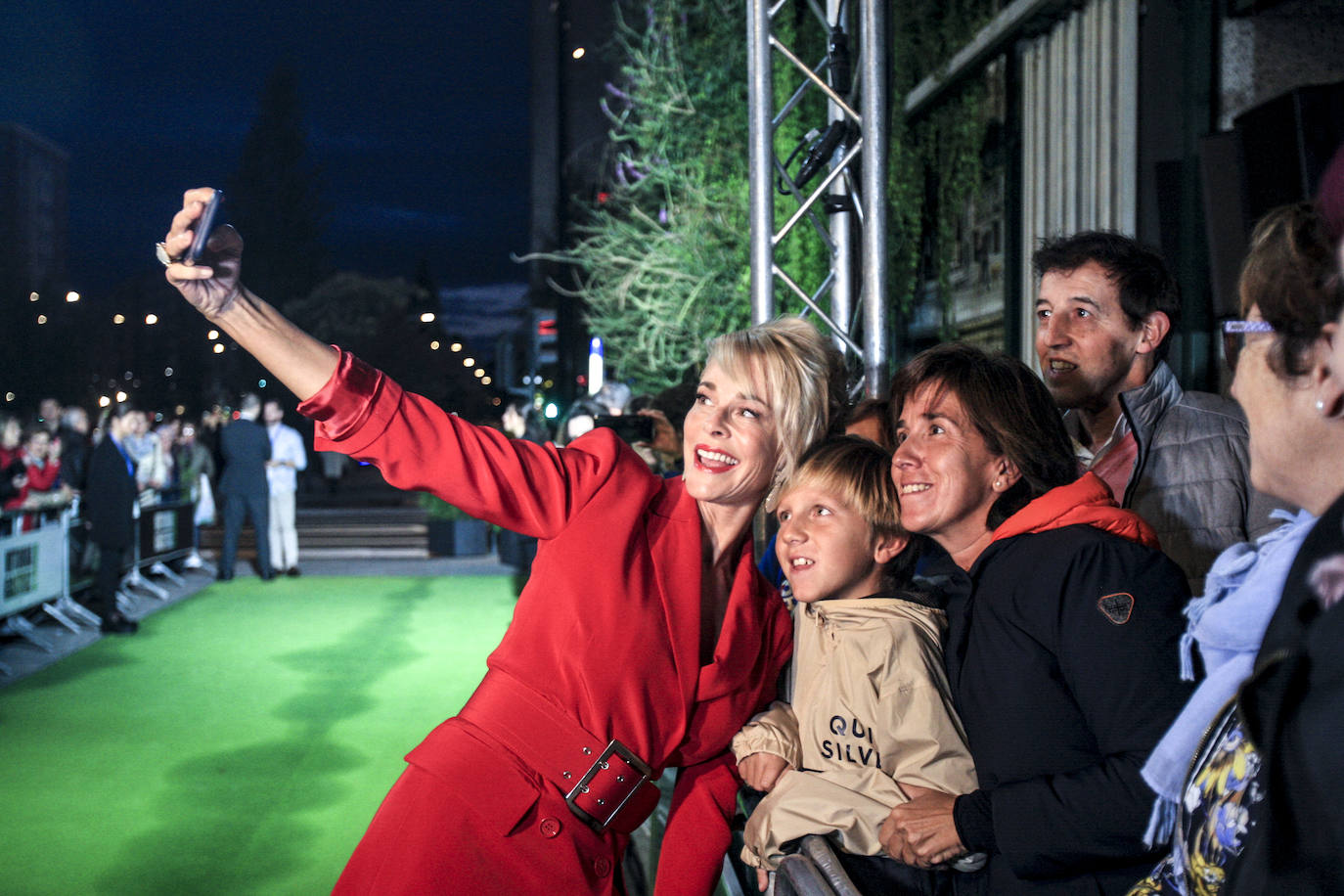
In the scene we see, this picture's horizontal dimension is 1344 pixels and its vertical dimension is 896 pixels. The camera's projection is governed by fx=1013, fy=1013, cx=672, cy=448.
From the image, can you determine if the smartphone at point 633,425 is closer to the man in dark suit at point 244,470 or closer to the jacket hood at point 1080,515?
the jacket hood at point 1080,515

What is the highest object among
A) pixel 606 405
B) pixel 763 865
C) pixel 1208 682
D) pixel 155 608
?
pixel 606 405

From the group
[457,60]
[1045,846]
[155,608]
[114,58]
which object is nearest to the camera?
[1045,846]

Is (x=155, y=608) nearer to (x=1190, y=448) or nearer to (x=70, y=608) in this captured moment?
(x=70, y=608)

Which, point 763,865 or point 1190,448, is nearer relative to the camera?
point 763,865

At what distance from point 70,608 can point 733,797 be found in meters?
8.84

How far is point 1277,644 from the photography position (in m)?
0.90

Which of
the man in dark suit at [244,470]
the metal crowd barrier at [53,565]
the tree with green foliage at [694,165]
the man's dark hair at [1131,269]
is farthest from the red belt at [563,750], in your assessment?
the man in dark suit at [244,470]

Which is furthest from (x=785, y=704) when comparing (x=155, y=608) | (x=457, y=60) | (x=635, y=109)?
(x=457, y=60)

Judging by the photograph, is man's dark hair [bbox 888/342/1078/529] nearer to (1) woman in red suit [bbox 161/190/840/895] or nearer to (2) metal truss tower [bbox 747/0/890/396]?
(1) woman in red suit [bbox 161/190/840/895]

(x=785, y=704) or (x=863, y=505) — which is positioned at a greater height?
(x=863, y=505)

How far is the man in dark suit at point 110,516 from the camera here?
857cm

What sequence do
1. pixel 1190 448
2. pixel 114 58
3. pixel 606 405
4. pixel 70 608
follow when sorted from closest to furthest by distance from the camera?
pixel 1190 448 < pixel 606 405 < pixel 70 608 < pixel 114 58

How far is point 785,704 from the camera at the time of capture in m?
2.23

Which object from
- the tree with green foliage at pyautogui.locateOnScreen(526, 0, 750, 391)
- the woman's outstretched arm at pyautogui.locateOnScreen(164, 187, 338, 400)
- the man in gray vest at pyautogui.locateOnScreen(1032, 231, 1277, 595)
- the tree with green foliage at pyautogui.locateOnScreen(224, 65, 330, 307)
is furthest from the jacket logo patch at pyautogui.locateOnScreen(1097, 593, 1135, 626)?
the tree with green foliage at pyautogui.locateOnScreen(224, 65, 330, 307)
